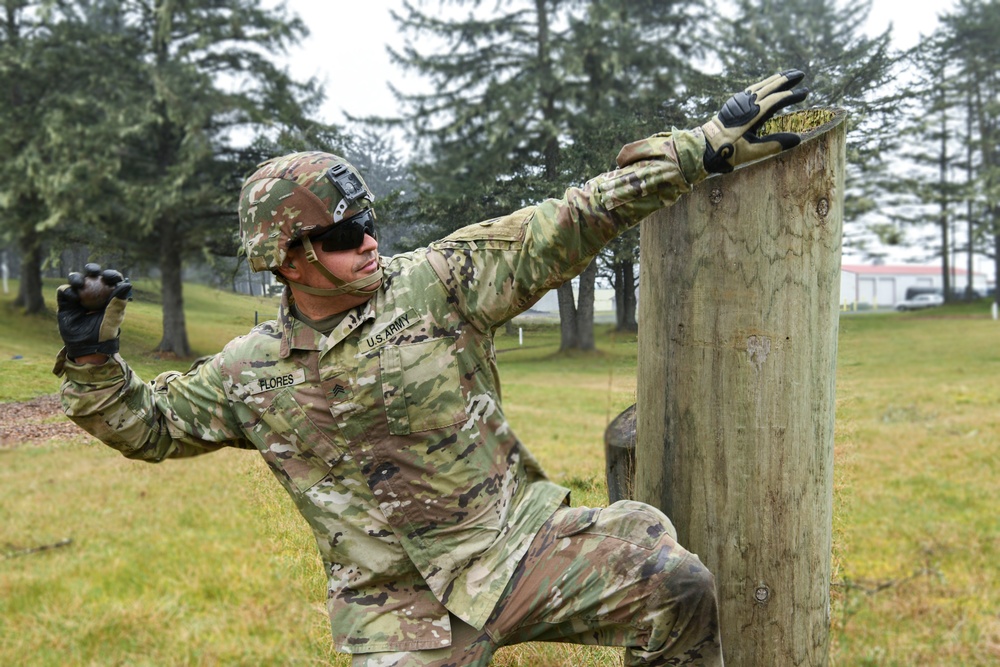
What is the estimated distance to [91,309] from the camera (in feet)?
6.48

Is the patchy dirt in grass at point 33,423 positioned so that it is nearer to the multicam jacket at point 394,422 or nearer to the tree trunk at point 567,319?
the multicam jacket at point 394,422

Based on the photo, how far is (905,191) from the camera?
24.3 feet

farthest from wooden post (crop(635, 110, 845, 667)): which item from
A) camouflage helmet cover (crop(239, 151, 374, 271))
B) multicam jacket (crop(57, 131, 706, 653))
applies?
camouflage helmet cover (crop(239, 151, 374, 271))

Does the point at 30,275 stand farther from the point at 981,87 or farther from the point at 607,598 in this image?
the point at 981,87

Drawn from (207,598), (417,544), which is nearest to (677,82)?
(417,544)

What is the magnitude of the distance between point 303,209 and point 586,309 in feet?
4.90

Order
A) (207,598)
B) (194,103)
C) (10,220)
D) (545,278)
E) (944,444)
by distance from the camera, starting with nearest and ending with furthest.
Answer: (545,278) → (10,220) → (207,598) → (194,103) → (944,444)

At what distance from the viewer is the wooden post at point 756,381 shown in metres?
1.94

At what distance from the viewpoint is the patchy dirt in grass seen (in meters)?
3.18

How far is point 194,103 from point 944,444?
7.41 m

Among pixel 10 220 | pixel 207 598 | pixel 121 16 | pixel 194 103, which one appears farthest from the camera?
pixel 121 16

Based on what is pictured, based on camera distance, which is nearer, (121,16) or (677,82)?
(677,82)

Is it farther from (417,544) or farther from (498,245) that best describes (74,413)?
(498,245)

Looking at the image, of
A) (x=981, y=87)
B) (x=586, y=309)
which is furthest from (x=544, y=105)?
(x=981, y=87)
